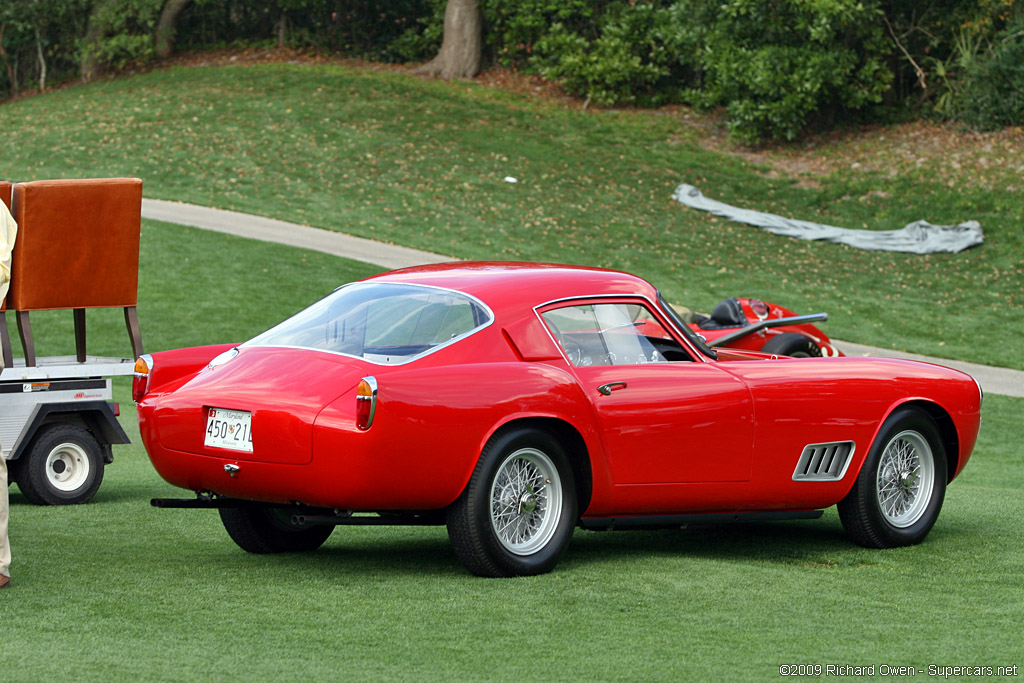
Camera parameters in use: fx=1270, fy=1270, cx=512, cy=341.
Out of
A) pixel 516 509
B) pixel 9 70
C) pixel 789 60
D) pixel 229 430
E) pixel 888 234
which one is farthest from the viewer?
pixel 9 70

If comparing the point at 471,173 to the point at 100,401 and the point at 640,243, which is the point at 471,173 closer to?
the point at 640,243

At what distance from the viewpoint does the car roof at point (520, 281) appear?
6.13 metres

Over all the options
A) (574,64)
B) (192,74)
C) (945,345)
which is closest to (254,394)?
(945,345)

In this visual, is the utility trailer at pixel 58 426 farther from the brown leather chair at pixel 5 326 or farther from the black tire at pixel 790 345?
the black tire at pixel 790 345

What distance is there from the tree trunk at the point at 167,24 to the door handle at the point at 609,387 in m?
38.4

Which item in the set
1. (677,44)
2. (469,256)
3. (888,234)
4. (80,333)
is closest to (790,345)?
(80,333)

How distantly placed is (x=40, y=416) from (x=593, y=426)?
434cm

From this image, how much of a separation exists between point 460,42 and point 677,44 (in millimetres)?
7356

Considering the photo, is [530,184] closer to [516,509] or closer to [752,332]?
[752,332]

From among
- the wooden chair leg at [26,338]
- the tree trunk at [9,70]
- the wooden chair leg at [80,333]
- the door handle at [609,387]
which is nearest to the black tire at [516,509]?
the door handle at [609,387]

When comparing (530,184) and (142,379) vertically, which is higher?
(142,379)

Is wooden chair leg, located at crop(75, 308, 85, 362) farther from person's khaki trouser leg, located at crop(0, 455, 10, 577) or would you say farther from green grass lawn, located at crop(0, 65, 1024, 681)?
person's khaki trouser leg, located at crop(0, 455, 10, 577)

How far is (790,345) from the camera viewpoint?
1374 cm

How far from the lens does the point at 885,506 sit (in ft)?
22.9
